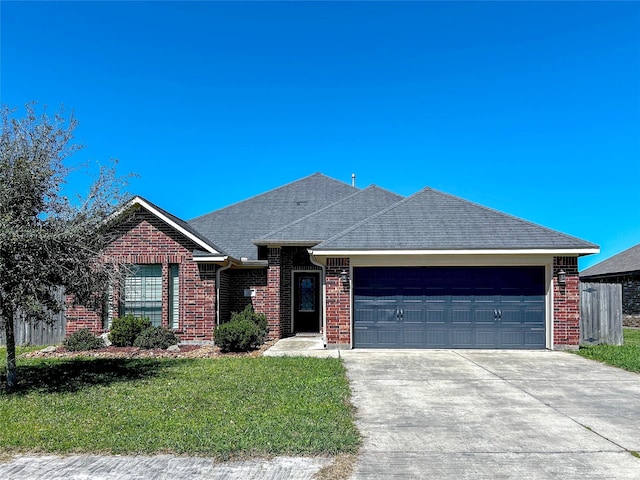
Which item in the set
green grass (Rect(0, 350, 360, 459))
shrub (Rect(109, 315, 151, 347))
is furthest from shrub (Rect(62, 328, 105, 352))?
green grass (Rect(0, 350, 360, 459))

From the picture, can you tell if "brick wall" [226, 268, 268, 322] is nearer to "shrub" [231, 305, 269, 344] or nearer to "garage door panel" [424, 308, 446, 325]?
"shrub" [231, 305, 269, 344]

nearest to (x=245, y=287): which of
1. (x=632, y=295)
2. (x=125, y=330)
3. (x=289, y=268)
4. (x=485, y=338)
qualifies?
(x=289, y=268)

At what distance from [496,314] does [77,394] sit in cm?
1013

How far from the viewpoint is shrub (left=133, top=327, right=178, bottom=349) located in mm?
13352

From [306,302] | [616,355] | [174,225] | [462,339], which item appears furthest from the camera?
[306,302]

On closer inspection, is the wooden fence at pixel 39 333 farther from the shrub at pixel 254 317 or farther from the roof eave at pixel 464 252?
the roof eave at pixel 464 252

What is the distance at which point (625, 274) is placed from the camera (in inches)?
1065

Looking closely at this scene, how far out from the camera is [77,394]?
325 inches

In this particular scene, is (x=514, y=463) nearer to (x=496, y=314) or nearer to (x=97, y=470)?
(x=97, y=470)

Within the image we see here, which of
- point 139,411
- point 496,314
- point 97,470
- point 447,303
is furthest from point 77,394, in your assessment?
point 496,314

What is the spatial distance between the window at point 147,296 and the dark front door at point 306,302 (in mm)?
4568

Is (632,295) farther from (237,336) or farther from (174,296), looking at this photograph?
(174,296)

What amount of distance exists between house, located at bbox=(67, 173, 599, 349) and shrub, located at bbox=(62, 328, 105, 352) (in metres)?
0.53

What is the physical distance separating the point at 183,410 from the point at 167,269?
807 cm
